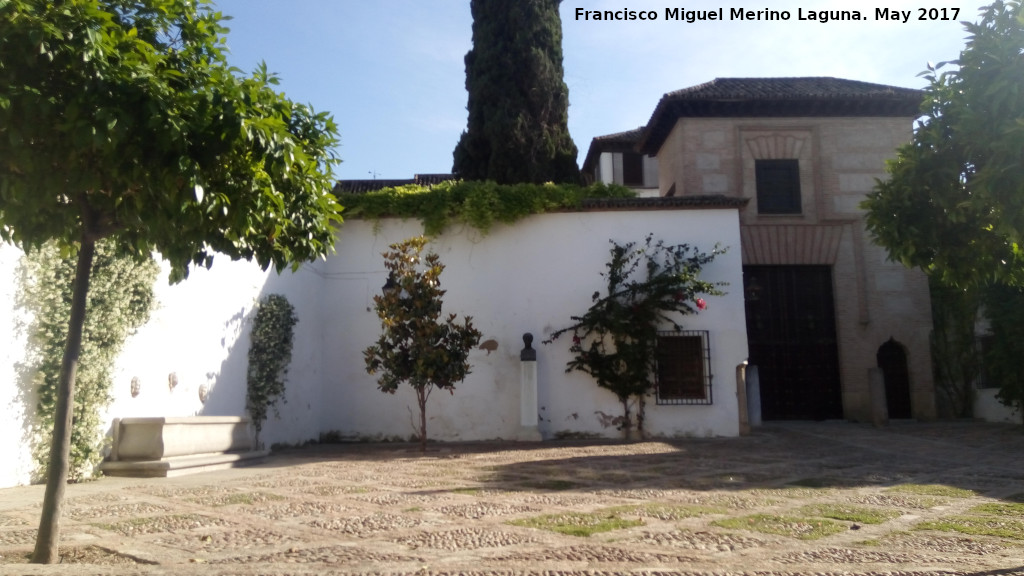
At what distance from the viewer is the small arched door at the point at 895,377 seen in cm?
1666

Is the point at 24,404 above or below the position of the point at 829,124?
below

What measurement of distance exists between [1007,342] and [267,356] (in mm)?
12063

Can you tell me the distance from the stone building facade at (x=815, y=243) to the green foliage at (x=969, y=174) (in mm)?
10580

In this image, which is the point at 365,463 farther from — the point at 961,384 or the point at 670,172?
the point at 961,384

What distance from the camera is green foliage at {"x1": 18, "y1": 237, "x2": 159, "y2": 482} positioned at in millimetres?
7500

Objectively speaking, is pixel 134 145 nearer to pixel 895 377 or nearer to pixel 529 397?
pixel 529 397

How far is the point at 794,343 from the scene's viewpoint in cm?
1666

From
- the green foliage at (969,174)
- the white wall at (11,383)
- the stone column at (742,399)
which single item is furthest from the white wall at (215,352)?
the green foliage at (969,174)

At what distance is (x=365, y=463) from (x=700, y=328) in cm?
575

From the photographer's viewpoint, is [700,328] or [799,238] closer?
[700,328]

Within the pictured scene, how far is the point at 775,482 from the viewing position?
25.4 feet

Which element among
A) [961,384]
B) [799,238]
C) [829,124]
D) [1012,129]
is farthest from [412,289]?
[961,384]

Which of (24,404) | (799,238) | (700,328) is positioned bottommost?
(24,404)

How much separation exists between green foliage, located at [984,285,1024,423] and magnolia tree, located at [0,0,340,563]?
1303cm
